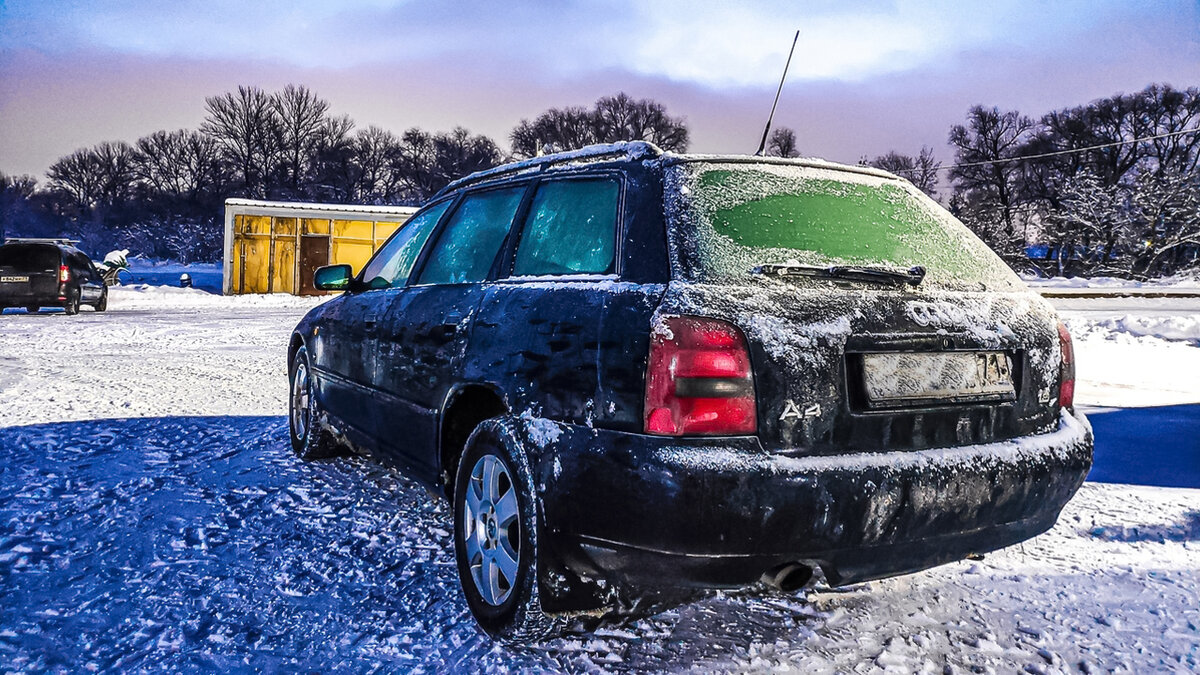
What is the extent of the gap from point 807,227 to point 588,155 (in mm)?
874

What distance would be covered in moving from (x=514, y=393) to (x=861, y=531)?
1.14 m

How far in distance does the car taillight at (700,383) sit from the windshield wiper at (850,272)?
30 cm

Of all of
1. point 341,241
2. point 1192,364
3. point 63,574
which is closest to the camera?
point 63,574

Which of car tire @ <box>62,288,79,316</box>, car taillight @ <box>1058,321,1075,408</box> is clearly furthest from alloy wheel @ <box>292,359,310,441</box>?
car tire @ <box>62,288,79,316</box>

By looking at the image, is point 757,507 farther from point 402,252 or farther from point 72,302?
point 72,302

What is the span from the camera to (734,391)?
2.19 meters

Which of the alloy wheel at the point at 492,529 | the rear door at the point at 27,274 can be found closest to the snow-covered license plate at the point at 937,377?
the alloy wheel at the point at 492,529

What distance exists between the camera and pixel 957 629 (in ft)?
9.24

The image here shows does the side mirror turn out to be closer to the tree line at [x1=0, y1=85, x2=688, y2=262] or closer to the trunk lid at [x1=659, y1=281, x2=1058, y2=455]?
the trunk lid at [x1=659, y1=281, x2=1058, y2=455]

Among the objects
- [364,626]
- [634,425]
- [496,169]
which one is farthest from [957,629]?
[496,169]

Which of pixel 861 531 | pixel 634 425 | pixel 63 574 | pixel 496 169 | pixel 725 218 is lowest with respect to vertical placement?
pixel 63 574

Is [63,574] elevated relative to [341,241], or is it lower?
lower

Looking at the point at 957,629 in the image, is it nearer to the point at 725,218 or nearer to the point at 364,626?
the point at 725,218

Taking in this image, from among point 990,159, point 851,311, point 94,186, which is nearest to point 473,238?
point 851,311
